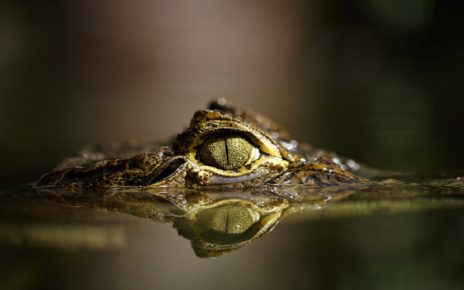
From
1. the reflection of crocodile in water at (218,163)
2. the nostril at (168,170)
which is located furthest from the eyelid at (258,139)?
the nostril at (168,170)

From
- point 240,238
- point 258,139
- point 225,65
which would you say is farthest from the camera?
point 225,65

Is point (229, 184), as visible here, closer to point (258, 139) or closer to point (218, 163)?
point (218, 163)

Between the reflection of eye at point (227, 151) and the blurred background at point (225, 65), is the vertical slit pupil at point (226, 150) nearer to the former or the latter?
the reflection of eye at point (227, 151)

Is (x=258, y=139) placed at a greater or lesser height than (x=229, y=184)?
greater

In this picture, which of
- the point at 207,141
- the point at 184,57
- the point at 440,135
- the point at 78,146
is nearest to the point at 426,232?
the point at 207,141

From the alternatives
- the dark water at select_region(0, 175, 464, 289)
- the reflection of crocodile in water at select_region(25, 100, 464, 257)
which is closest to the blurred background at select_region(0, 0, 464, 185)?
the reflection of crocodile in water at select_region(25, 100, 464, 257)

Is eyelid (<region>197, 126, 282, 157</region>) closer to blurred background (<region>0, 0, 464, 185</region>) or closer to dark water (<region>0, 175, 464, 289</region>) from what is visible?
dark water (<region>0, 175, 464, 289</region>)

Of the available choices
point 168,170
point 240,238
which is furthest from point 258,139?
point 240,238
